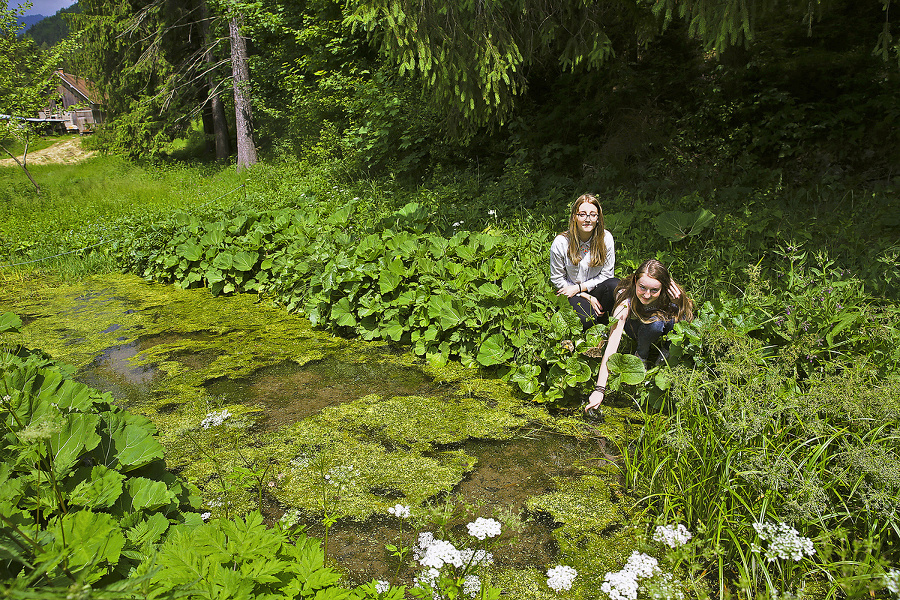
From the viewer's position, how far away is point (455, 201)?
7.11m

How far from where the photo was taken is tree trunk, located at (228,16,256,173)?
12.2 meters

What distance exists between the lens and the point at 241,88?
40.0 ft

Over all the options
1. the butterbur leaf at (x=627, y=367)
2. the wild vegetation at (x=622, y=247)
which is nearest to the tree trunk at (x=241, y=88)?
the wild vegetation at (x=622, y=247)

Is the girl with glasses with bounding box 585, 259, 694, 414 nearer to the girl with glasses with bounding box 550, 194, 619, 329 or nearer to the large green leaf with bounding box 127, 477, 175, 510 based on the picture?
the girl with glasses with bounding box 550, 194, 619, 329

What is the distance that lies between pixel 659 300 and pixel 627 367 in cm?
44

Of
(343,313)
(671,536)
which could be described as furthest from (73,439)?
(343,313)

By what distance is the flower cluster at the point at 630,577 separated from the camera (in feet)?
4.46

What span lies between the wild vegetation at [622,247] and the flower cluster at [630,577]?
0.01 m

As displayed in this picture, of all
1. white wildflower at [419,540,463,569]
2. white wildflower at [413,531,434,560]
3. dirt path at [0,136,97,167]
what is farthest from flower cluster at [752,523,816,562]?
dirt path at [0,136,97,167]

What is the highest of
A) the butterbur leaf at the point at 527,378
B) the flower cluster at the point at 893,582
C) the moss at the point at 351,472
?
the flower cluster at the point at 893,582

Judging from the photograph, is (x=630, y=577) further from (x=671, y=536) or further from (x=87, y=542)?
(x=87, y=542)

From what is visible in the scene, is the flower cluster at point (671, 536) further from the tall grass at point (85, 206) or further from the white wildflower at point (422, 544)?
the tall grass at point (85, 206)

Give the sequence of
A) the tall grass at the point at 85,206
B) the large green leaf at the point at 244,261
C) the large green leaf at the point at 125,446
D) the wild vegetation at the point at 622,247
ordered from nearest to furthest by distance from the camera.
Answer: the large green leaf at the point at 125,446 → the wild vegetation at the point at 622,247 → the large green leaf at the point at 244,261 → the tall grass at the point at 85,206

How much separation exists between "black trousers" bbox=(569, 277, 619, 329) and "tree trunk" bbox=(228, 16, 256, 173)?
37.3 ft
